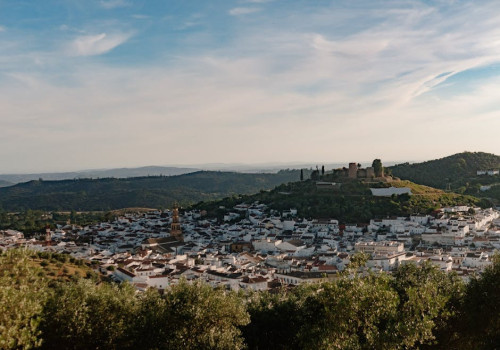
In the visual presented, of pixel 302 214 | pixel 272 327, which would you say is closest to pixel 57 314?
pixel 272 327

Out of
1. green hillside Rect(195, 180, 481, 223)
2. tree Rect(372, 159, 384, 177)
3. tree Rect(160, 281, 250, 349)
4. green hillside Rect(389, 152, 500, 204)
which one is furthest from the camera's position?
green hillside Rect(389, 152, 500, 204)

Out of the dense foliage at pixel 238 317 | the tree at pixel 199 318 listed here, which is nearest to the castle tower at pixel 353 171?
the dense foliage at pixel 238 317

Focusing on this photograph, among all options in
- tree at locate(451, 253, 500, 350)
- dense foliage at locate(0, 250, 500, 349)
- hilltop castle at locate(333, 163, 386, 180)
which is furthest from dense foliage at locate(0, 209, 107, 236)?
tree at locate(451, 253, 500, 350)

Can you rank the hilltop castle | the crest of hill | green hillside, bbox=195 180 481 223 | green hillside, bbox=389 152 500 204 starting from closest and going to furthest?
green hillside, bbox=195 180 481 223
the hilltop castle
green hillside, bbox=389 152 500 204
the crest of hill

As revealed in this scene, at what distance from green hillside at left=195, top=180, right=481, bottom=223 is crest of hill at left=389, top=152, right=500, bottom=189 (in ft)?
60.7

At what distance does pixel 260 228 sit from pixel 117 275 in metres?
29.7

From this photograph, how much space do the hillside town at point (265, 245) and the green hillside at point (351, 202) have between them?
10.8 feet

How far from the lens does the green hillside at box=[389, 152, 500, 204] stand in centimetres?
9000

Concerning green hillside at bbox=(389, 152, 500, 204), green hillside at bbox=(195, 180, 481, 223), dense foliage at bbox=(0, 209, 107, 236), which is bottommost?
dense foliage at bbox=(0, 209, 107, 236)

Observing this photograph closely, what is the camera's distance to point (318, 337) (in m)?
13.9

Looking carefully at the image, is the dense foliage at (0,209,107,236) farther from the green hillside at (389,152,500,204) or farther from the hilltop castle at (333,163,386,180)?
the green hillside at (389,152,500,204)

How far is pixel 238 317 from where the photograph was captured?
51.2 ft

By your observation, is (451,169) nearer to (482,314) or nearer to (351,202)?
(351,202)

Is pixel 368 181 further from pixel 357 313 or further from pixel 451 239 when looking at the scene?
pixel 357 313
